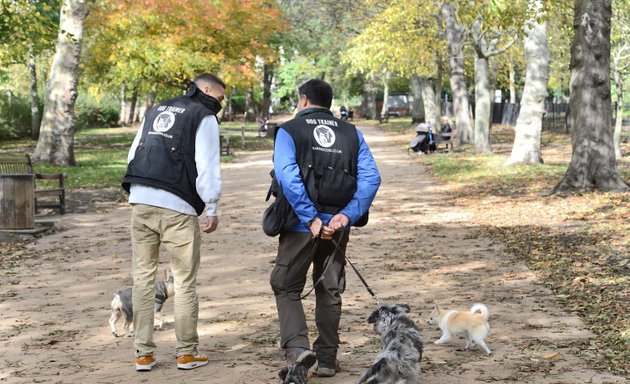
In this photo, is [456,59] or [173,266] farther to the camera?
[456,59]

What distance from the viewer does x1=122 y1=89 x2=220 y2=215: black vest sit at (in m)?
6.12

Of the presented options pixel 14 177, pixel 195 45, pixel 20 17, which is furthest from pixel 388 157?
pixel 14 177

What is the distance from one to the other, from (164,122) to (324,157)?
3.81 feet

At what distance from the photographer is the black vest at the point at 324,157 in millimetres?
5801

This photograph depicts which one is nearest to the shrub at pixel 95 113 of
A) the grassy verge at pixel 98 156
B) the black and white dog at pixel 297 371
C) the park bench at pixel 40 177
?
the grassy verge at pixel 98 156

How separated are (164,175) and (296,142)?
97 centimetres

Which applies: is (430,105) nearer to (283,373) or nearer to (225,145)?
(225,145)

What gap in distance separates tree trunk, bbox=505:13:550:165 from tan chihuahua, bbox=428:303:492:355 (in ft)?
53.9

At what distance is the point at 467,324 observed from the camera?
657 centimetres

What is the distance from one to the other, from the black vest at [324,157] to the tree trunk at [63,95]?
802 inches

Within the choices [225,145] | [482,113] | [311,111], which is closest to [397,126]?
[225,145]

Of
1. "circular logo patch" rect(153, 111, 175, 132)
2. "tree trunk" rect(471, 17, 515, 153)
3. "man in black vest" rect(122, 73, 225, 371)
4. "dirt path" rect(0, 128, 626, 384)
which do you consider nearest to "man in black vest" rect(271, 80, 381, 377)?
"dirt path" rect(0, 128, 626, 384)

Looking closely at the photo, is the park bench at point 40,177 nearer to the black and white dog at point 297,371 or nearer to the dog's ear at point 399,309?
the black and white dog at point 297,371

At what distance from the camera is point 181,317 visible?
6.18 metres
